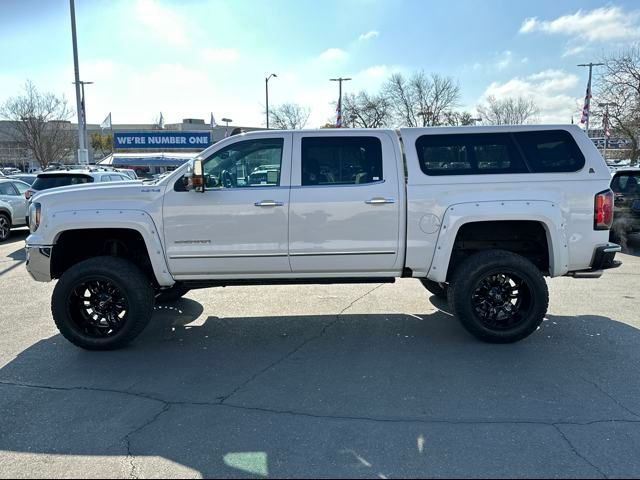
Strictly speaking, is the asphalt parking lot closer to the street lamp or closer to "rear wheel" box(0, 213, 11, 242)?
"rear wheel" box(0, 213, 11, 242)

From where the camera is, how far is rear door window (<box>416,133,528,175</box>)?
4.59m

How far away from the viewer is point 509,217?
14.6 ft

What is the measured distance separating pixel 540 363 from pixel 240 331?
3.04 meters

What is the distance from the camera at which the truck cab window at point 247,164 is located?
4.62 metres

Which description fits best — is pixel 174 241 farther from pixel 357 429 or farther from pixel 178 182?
pixel 357 429

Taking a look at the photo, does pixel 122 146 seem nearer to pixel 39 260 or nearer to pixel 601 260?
pixel 39 260

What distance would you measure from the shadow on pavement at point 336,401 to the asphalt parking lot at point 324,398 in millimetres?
14

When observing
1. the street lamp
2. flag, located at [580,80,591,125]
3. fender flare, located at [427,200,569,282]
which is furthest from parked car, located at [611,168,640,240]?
the street lamp

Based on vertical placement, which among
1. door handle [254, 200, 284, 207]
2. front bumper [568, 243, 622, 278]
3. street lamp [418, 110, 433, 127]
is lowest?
front bumper [568, 243, 622, 278]

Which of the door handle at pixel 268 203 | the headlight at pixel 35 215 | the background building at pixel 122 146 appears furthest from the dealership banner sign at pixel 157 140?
the door handle at pixel 268 203

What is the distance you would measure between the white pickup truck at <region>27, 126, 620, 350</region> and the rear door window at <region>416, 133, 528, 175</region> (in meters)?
0.01

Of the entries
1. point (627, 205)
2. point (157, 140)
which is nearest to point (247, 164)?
point (627, 205)

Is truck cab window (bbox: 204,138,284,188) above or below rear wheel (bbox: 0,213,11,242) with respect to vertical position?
above

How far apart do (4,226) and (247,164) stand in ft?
32.8
